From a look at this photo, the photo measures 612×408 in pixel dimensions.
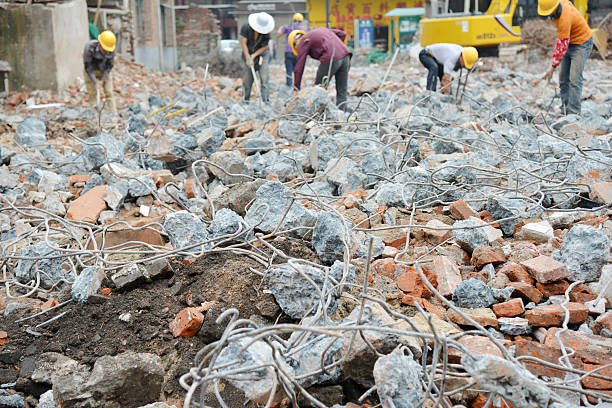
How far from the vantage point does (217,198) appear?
10.2 ft

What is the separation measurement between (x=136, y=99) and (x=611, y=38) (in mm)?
13626

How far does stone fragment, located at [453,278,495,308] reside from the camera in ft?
6.56

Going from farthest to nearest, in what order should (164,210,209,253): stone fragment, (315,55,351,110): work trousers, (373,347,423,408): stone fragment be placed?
(315,55,351,110): work trousers, (164,210,209,253): stone fragment, (373,347,423,408): stone fragment

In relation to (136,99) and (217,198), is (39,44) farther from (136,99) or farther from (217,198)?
(217,198)

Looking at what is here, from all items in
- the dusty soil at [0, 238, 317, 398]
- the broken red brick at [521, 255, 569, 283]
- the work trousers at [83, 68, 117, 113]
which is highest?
the work trousers at [83, 68, 117, 113]

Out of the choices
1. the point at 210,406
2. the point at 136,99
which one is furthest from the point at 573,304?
the point at 136,99

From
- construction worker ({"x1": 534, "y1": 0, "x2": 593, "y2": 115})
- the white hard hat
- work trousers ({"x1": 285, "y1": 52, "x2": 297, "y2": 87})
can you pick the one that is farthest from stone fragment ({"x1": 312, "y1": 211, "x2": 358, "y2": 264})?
work trousers ({"x1": 285, "y1": 52, "x2": 297, "y2": 87})

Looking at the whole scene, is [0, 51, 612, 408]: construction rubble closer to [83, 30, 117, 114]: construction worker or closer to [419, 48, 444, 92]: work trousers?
[83, 30, 117, 114]: construction worker

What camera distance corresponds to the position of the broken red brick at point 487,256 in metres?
2.34

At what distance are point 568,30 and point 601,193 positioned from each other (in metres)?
3.40

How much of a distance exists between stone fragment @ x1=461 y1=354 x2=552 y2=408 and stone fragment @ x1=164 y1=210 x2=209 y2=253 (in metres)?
1.49

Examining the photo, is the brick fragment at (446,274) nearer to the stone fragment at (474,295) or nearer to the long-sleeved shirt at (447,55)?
the stone fragment at (474,295)

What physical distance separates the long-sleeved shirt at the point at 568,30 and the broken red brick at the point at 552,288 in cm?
426

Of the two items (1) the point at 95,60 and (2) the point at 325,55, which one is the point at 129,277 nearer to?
(2) the point at 325,55
